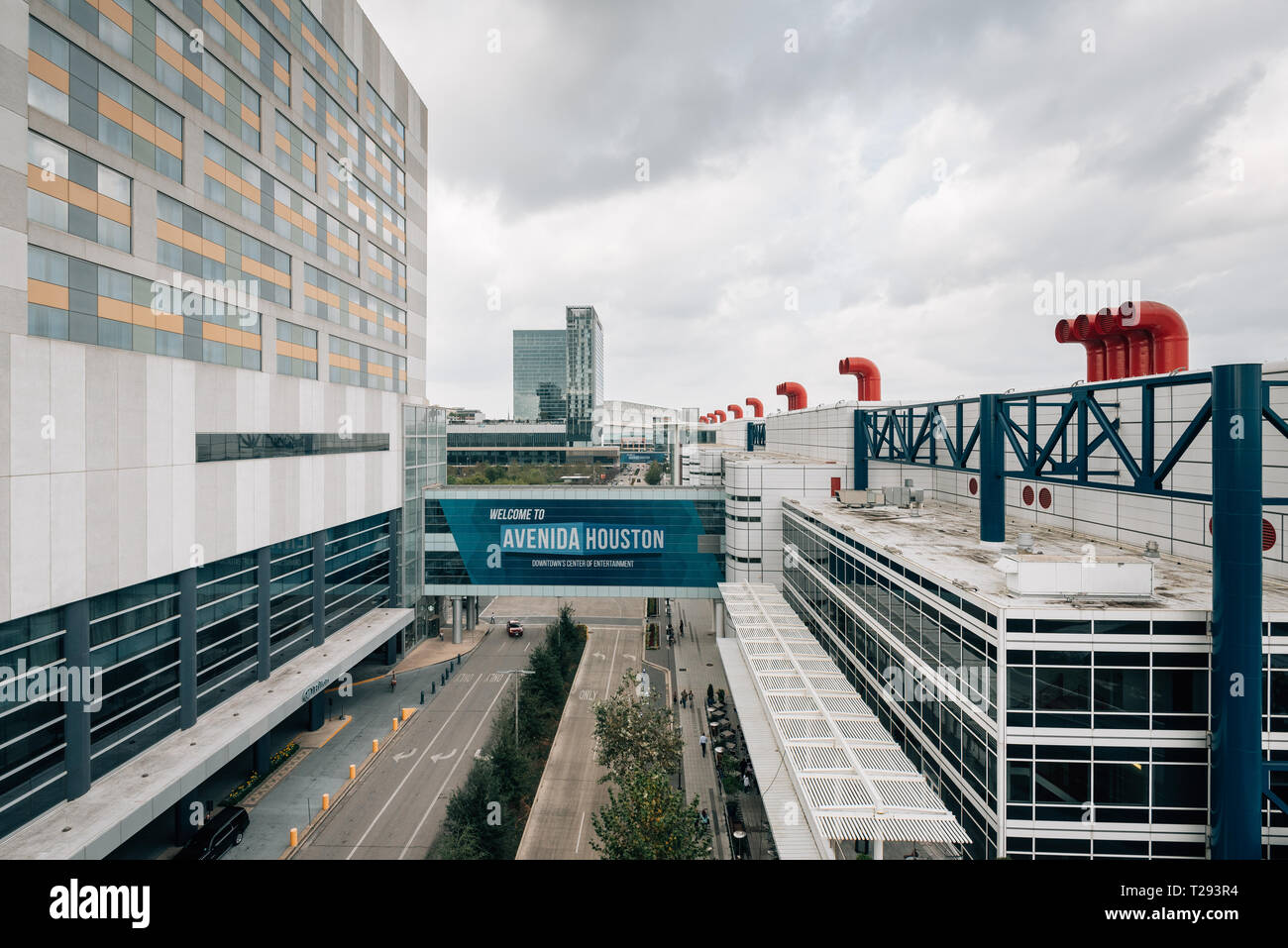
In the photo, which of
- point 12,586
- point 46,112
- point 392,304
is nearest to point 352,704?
point 12,586

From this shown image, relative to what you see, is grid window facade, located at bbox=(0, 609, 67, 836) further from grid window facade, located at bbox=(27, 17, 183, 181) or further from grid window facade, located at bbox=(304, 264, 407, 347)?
grid window facade, located at bbox=(304, 264, 407, 347)

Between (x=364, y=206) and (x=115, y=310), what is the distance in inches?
792

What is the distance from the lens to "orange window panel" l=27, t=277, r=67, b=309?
60.3ft

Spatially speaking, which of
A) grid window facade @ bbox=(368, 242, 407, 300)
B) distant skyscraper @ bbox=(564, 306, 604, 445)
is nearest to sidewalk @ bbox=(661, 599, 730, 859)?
grid window facade @ bbox=(368, 242, 407, 300)

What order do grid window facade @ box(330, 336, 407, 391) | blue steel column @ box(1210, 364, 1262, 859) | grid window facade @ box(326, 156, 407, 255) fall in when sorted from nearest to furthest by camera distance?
blue steel column @ box(1210, 364, 1262, 859)
grid window facade @ box(326, 156, 407, 255)
grid window facade @ box(330, 336, 407, 391)

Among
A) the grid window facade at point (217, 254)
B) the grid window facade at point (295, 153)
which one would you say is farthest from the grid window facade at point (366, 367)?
the grid window facade at point (295, 153)

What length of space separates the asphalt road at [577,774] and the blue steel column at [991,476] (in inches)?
769

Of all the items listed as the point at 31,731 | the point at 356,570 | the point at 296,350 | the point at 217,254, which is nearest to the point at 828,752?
the point at 31,731

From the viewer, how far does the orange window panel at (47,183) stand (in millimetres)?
18312

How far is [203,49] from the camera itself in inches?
993

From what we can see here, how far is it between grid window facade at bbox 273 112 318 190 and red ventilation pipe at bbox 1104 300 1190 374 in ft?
126

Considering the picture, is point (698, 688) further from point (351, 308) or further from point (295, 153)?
point (295, 153)

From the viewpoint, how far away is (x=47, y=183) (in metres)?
18.8
